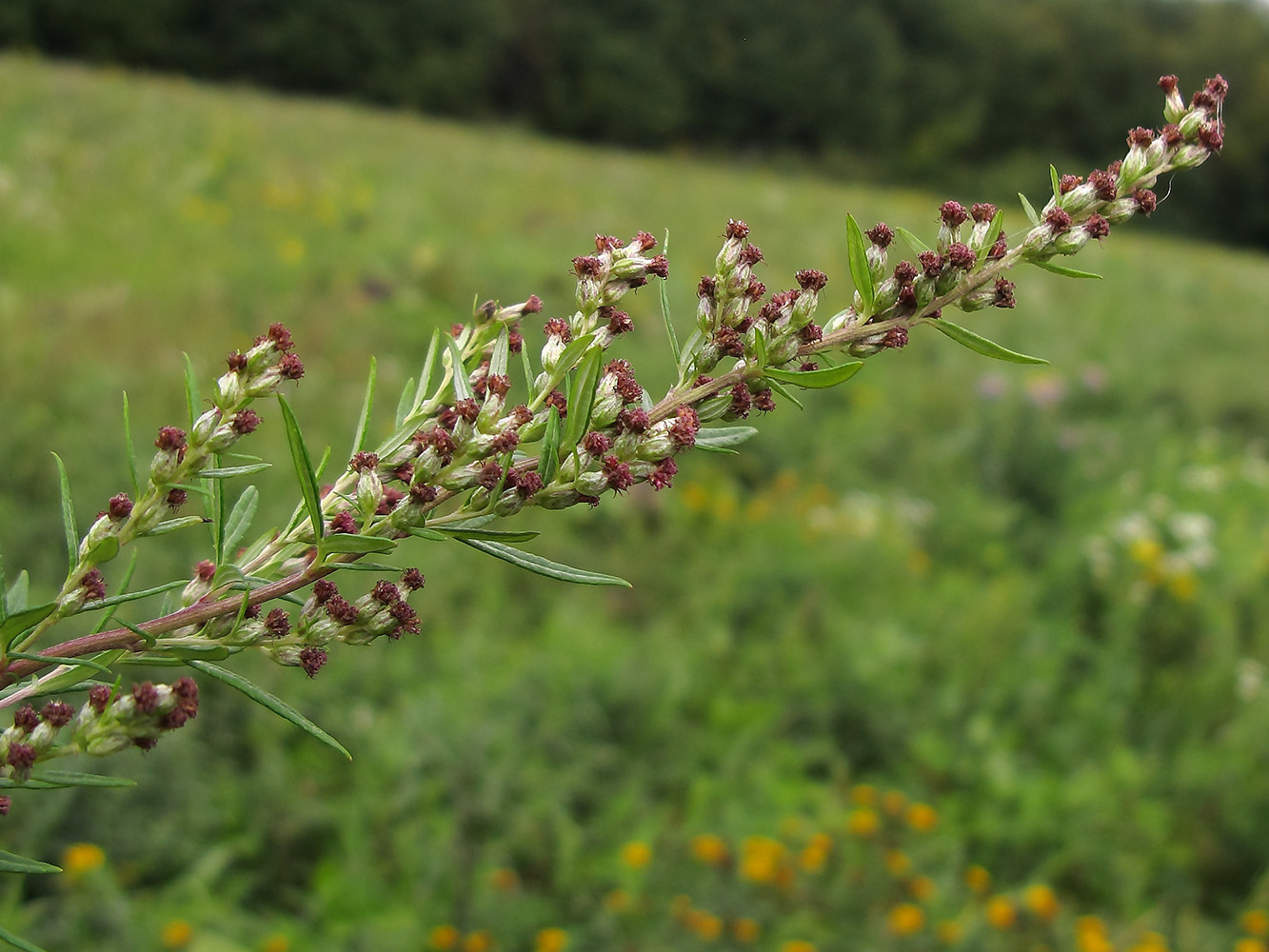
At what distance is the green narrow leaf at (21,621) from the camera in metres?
0.54

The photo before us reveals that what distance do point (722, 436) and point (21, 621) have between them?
0.48 m

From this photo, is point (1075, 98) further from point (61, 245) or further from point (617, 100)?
point (61, 245)

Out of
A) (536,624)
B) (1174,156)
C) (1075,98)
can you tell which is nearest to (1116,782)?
(536,624)

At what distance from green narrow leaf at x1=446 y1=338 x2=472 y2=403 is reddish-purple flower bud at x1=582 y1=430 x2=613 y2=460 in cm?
9

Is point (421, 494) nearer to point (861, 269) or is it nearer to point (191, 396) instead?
point (191, 396)

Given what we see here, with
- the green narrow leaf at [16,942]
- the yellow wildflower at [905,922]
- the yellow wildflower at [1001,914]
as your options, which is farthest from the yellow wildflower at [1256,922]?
the green narrow leaf at [16,942]

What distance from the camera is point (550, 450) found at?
64 centimetres

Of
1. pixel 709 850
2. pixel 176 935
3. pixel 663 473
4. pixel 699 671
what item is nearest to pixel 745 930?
pixel 709 850

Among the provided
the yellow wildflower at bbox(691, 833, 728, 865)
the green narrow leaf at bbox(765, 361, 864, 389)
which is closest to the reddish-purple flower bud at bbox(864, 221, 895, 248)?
the green narrow leaf at bbox(765, 361, 864, 389)

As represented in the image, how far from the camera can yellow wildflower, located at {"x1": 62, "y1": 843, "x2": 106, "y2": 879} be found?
2705mm

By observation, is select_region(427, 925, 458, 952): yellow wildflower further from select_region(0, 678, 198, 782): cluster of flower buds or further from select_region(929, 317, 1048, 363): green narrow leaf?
select_region(929, 317, 1048, 363): green narrow leaf

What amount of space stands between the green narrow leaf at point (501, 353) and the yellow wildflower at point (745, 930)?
276 cm

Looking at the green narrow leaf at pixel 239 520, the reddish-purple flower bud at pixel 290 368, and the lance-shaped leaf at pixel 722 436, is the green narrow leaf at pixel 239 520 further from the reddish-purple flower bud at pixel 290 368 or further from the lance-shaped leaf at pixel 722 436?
the lance-shaped leaf at pixel 722 436

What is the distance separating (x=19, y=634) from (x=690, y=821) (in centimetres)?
317
